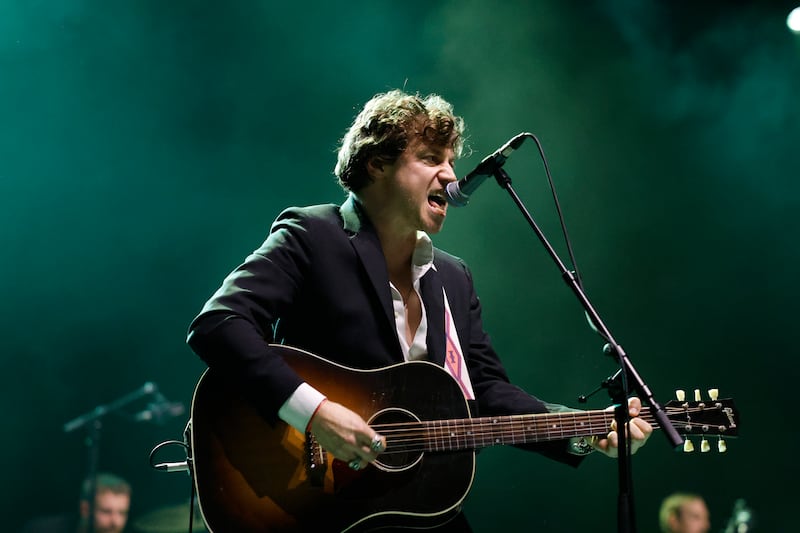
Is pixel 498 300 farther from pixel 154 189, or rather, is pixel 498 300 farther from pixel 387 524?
pixel 387 524

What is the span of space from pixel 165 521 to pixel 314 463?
13.8 feet

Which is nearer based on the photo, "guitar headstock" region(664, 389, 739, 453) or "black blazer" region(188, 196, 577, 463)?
"black blazer" region(188, 196, 577, 463)

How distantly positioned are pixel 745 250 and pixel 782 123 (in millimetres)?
1325

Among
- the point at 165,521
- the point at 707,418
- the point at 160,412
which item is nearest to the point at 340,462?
the point at 707,418

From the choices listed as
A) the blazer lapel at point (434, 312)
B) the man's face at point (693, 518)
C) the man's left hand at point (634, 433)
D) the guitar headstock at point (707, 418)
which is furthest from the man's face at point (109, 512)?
the guitar headstock at point (707, 418)

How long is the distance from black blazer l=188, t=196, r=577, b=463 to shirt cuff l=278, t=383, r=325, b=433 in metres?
0.02

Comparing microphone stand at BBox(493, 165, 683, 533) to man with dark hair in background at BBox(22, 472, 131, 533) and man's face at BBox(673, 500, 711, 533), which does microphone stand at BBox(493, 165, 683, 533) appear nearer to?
man's face at BBox(673, 500, 711, 533)

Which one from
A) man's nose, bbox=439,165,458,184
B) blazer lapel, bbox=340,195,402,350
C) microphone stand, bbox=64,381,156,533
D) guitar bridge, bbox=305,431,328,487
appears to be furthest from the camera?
microphone stand, bbox=64,381,156,533

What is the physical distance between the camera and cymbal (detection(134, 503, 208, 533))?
5.85 m

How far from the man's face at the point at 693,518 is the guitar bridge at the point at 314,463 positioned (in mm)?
4574

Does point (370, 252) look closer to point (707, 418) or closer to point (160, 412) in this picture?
point (707, 418)

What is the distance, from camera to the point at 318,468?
2.38 metres

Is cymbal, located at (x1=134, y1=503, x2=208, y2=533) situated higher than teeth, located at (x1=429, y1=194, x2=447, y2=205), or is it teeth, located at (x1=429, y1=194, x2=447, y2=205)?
teeth, located at (x1=429, y1=194, x2=447, y2=205)

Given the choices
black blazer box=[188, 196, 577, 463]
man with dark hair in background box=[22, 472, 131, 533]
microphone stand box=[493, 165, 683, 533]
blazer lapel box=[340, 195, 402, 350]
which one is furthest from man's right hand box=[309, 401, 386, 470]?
man with dark hair in background box=[22, 472, 131, 533]
